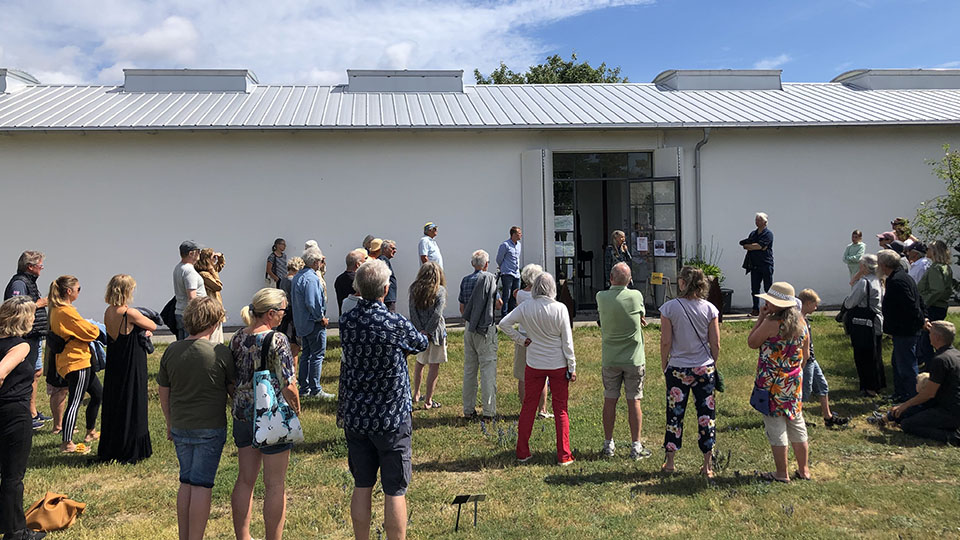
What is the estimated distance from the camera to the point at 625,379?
18.7ft

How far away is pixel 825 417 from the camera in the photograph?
21.5 feet

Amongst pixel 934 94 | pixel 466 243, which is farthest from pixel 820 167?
pixel 466 243

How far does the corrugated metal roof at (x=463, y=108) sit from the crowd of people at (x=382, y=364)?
5298 millimetres

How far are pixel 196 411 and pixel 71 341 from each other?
2.91 m

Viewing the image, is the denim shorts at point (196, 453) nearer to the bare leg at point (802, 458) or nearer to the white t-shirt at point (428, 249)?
the bare leg at point (802, 458)

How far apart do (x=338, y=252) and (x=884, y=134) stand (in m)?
11.3

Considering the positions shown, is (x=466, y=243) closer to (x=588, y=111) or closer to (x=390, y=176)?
(x=390, y=176)

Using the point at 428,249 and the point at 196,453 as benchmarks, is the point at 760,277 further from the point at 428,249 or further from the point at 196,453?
the point at 196,453

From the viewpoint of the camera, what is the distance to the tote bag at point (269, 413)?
12.2 feet

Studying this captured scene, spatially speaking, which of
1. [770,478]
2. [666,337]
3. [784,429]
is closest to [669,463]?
[770,478]

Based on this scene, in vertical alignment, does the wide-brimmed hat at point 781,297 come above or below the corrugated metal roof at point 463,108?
below

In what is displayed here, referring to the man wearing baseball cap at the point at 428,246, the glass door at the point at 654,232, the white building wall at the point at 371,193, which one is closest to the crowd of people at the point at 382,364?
the man wearing baseball cap at the point at 428,246

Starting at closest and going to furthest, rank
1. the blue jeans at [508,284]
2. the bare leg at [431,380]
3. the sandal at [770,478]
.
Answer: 1. the sandal at [770,478]
2. the bare leg at [431,380]
3. the blue jeans at [508,284]

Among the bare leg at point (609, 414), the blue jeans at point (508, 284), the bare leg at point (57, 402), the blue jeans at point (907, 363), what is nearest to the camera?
the bare leg at point (609, 414)
